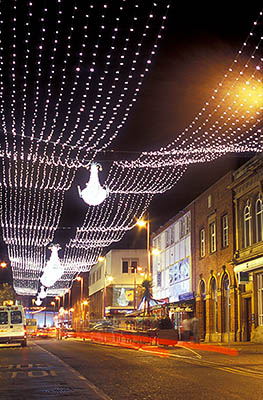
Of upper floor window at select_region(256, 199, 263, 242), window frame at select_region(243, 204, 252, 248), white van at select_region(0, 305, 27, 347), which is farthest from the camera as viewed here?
window frame at select_region(243, 204, 252, 248)

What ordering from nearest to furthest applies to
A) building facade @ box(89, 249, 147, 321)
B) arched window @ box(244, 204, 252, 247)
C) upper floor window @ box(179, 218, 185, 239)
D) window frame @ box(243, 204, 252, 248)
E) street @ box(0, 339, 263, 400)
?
street @ box(0, 339, 263, 400), window frame @ box(243, 204, 252, 248), arched window @ box(244, 204, 252, 247), upper floor window @ box(179, 218, 185, 239), building facade @ box(89, 249, 147, 321)

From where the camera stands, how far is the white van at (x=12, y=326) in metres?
31.2

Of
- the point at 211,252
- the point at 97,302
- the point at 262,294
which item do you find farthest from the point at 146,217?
the point at 97,302

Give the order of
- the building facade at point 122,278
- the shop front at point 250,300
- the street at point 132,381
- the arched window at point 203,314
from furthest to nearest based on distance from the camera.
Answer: the building facade at point 122,278, the arched window at point 203,314, the shop front at point 250,300, the street at point 132,381

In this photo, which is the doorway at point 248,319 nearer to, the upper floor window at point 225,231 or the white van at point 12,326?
the upper floor window at point 225,231

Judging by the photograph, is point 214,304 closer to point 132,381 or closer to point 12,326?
point 12,326

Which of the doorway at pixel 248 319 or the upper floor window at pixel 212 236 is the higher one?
the upper floor window at pixel 212 236

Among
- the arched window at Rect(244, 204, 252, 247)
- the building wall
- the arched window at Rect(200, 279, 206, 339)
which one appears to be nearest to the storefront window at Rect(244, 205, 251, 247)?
the arched window at Rect(244, 204, 252, 247)

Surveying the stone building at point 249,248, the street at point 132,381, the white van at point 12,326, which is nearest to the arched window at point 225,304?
the stone building at point 249,248

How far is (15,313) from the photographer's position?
32156mm

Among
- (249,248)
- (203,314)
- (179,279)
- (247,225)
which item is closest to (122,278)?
(179,279)

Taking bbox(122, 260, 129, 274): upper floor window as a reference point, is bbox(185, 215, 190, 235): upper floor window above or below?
above

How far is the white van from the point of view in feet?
102

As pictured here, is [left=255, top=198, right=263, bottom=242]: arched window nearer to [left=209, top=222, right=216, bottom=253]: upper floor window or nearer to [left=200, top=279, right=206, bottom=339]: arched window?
[left=209, top=222, right=216, bottom=253]: upper floor window
